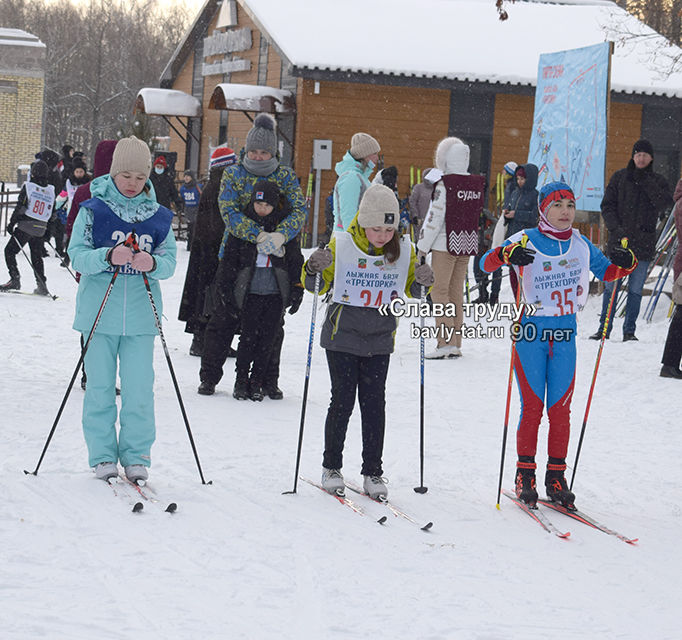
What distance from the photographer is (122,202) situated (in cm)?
544

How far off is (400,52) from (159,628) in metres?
20.7

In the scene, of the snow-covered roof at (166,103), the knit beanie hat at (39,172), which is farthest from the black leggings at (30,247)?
the snow-covered roof at (166,103)

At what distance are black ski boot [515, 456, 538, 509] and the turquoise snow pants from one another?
74.3 inches

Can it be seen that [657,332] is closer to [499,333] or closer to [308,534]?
[499,333]

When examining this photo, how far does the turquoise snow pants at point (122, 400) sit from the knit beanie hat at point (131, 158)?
2.75 feet

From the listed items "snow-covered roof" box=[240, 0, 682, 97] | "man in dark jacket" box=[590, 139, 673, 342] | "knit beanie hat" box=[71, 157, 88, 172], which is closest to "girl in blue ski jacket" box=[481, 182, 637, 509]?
"man in dark jacket" box=[590, 139, 673, 342]

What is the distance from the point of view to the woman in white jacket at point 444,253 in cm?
1003

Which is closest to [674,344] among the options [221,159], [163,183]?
[221,159]

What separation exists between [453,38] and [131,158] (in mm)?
20400

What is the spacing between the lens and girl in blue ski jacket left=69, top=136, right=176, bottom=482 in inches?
210

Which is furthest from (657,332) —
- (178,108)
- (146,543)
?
(178,108)

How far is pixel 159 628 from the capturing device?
11.9 ft

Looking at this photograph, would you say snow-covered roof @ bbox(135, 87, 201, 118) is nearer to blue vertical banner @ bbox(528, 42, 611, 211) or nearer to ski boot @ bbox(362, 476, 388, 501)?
blue vertical banner @ bbox(528, 42, 611, 211)

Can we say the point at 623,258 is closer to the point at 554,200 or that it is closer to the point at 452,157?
the point at 554,200
